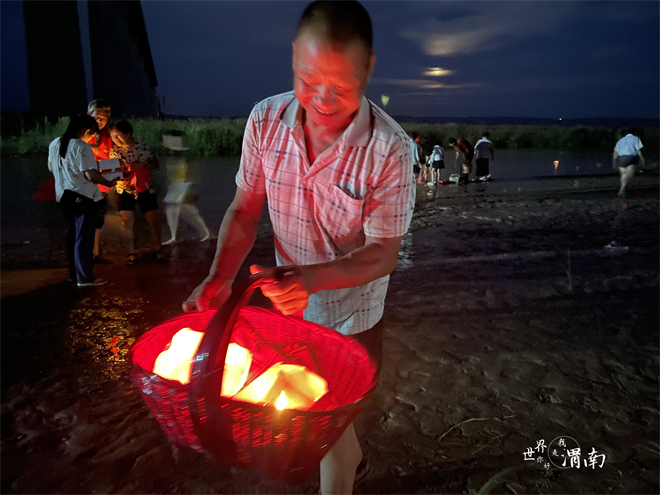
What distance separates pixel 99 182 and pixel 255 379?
15.1ft

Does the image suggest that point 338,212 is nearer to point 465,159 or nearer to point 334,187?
point 334,187

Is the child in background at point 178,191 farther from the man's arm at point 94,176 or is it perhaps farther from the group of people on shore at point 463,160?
the group of people on shore at point 463,160

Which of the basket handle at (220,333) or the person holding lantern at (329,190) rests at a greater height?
the person holding lantern at (329,190)

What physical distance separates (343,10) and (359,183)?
20.9 inches

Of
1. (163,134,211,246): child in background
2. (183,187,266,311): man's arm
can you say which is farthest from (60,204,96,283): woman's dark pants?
(183,187,266,311): man's arm

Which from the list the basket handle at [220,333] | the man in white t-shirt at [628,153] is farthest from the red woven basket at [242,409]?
the man in white t-shirt at [628,153]

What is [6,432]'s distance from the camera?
9.21ft

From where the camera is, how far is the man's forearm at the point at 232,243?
1817 mm

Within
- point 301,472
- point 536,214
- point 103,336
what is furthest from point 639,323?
point 536,214

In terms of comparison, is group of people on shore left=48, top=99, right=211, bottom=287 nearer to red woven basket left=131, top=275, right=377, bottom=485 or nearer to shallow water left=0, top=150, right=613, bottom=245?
shallow water left=0, top=150, right=613, bottom=245

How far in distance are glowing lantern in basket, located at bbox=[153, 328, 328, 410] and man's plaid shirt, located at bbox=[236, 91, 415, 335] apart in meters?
0.49

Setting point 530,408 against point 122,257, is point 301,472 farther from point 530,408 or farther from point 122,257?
point 122,257

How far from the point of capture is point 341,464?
1.88 metres

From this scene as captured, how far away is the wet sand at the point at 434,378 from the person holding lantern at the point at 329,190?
1.01 meters
